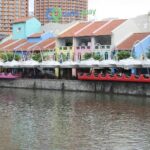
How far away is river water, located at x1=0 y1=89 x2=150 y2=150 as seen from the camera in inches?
1230

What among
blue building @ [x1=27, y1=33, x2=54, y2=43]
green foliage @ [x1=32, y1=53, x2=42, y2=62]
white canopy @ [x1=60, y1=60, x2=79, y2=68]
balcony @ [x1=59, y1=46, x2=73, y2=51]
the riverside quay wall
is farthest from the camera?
blue building @ [x1=27, y1=33, x2=54, y2=43]

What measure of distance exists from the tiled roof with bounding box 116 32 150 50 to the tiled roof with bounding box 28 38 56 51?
14.2 m

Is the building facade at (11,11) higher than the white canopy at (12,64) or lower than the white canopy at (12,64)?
higher

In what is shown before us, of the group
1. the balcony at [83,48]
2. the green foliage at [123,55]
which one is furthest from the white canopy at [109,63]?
the balcony at [83,48]

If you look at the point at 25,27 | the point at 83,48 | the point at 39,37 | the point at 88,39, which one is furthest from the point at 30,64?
the point at 25,27

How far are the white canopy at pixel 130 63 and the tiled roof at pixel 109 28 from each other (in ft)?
32.7

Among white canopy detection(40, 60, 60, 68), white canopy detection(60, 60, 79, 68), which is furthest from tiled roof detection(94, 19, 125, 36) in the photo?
white canopy detection(40, 60, 60, 68)

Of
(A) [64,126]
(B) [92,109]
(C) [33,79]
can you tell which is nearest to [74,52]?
(C) [33,79]

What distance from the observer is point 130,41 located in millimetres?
72688

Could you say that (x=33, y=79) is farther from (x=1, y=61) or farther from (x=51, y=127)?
(x=51, y=127)

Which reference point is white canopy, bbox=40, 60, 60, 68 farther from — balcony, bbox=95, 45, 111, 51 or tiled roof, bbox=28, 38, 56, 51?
tiled roof, bbox=28, 38, 56, 51

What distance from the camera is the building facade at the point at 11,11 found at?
14288cm

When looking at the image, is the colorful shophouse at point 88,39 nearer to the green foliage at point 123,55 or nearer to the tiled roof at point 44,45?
the tiled roof at point 44,45

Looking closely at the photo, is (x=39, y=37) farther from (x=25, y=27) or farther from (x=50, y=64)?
(x=50, y=64)
